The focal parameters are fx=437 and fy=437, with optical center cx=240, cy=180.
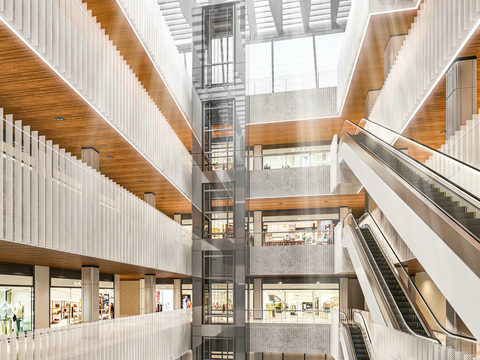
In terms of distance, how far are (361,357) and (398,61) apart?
9071 mm

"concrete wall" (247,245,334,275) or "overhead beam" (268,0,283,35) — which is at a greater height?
"overhead beam" (268,0,283,35)

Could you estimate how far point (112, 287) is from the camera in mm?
20047

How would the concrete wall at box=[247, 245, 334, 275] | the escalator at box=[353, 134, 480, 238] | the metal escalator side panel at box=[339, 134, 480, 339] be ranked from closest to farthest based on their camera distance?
1. the metal escalator side panel at box=[339, 134, 480, 339]
2. the escalator at box=[353, 134, 480, 238]
3. the concrete wall at box=[247, 245, 334, 275]

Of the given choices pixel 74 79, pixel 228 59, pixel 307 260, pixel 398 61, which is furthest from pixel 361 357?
pixel 228 59

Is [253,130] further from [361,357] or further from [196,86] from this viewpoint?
[361,357]

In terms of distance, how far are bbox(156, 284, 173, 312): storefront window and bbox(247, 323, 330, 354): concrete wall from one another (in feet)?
20.8

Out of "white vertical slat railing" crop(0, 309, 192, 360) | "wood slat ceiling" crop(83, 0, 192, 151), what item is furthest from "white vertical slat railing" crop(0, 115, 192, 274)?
"wood slat ceiling" crop(83, 0, 192, 151)

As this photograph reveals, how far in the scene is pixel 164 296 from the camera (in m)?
24.4

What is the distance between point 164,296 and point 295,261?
8284 mm

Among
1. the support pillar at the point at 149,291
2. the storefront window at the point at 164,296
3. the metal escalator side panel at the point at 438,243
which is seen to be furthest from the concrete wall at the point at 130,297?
the metal escalator side panel at the point at 438,243

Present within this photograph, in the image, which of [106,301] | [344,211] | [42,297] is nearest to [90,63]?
[42,297]

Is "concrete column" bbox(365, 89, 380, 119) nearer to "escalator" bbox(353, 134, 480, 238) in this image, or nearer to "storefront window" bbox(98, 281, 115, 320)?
"escalator" bbox(353, 134, 480, 238)

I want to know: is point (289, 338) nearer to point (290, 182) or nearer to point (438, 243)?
point (290, 182)

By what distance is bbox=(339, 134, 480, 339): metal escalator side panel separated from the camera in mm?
4449
